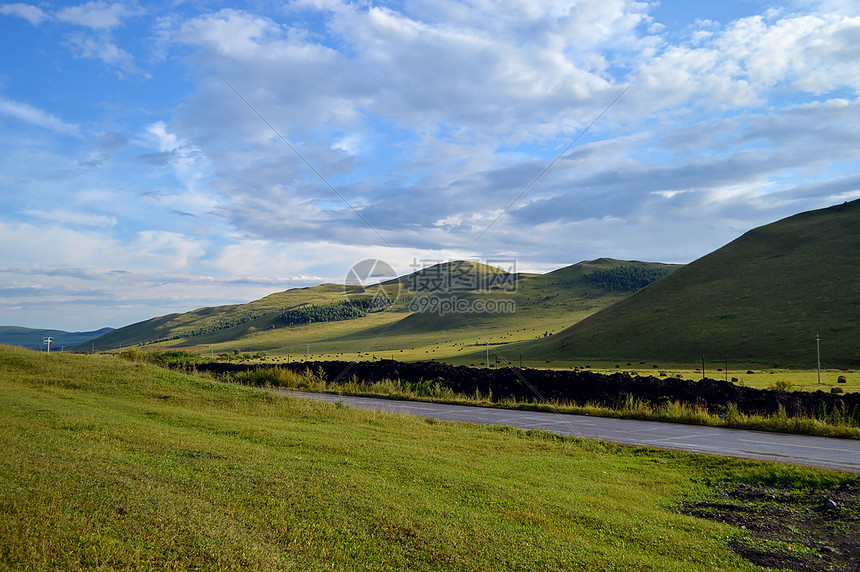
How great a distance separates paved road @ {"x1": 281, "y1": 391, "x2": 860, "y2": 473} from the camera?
1255 cm

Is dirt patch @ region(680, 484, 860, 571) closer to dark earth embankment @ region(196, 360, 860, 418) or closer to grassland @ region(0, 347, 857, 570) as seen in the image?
grassland @ region(0, 347, 857, 570)

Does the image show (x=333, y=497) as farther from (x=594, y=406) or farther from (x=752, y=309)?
(x=752, y=309)

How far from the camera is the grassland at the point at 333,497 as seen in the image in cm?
511

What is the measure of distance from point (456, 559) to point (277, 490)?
8.83ft

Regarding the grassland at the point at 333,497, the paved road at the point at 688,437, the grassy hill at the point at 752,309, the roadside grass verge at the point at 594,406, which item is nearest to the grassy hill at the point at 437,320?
the grassy hill at the point at 752,309

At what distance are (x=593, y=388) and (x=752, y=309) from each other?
1942 inches

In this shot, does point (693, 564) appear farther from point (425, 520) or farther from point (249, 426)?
point (249, 426)

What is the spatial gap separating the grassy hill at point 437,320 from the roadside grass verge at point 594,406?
191ft

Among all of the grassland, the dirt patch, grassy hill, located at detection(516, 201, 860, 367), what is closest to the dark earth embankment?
the grassland

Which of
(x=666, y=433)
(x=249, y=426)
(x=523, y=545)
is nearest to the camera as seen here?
(x=523, y=545)

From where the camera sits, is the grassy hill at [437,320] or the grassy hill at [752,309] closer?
the grassy hill at [752,309]

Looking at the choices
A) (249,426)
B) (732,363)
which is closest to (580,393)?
(249,426)

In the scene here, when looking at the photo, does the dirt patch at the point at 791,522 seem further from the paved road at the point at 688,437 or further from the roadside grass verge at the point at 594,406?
the roadside grass verge at the point at 594,406

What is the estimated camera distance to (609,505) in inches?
312
